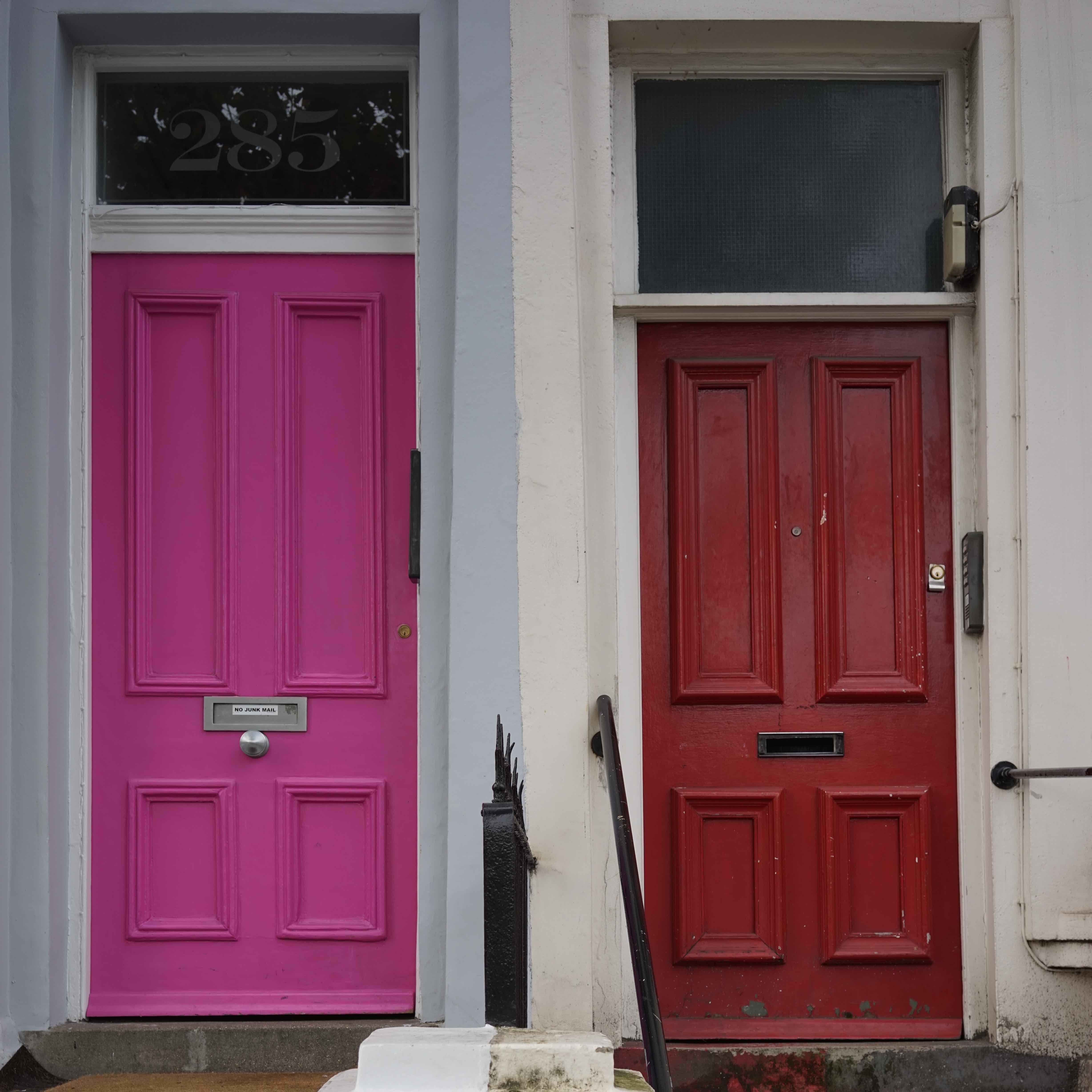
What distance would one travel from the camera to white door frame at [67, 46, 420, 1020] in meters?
3.50

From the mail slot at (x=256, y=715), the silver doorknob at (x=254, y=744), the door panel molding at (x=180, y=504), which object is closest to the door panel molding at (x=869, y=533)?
the mail slot at (x=256, y=715)

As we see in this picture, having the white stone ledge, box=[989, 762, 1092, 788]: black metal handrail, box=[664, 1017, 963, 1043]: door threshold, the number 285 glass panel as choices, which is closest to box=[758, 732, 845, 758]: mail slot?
box=[989, 762, 1092, 788]: black metal handrail

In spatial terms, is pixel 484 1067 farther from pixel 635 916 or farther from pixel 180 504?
pixel 180 504

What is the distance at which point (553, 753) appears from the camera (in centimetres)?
325

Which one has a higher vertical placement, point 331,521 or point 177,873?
point 331,521

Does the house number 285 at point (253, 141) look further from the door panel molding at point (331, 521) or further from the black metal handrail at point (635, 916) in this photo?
the black metal handrail at point (635, 916)

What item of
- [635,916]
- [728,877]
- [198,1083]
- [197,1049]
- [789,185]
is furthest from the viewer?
[789,185]

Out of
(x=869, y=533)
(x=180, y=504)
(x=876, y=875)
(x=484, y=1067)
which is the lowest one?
(x=876, y=875)

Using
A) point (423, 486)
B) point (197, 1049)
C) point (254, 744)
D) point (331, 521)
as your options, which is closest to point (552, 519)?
point (423, 486)

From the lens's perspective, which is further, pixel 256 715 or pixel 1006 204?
pixel 256 715

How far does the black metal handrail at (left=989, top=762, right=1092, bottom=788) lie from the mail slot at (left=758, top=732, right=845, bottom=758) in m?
0.44

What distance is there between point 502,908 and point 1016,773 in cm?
179

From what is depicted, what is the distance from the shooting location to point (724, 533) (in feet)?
11.5

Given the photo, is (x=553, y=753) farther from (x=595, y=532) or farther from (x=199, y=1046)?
(x=199, y=1046)
